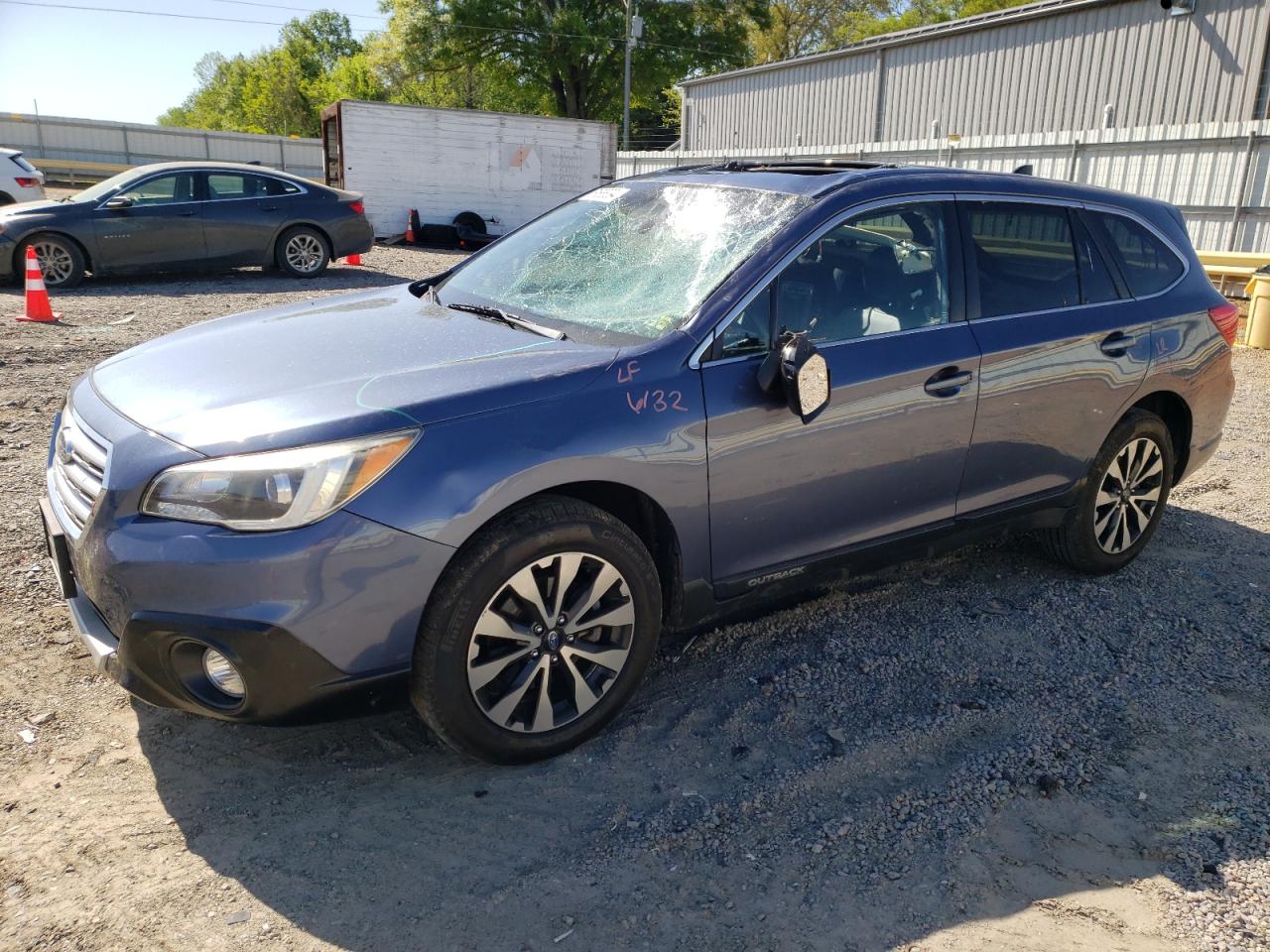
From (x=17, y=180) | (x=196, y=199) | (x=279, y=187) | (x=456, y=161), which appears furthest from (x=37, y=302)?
(x=456, y=161)

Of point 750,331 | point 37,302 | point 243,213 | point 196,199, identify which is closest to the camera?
point 750,331

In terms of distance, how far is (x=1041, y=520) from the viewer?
435cm

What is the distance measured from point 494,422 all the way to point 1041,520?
8.82 ft

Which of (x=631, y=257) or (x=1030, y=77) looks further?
(x=1030, y=77)

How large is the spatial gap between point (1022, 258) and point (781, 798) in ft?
8.01

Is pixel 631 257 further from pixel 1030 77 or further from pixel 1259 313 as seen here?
pixel 1030 77

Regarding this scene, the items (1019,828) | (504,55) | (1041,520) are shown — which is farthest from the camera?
(504,55)

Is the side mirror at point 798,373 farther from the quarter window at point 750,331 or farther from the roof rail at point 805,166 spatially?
the roof rail at point 805,166

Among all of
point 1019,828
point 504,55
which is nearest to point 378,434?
point 1019,828

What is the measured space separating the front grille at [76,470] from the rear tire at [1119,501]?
3.78 meters

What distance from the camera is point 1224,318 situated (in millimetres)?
4750

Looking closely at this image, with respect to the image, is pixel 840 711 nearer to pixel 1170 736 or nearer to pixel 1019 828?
pixel 1019 828

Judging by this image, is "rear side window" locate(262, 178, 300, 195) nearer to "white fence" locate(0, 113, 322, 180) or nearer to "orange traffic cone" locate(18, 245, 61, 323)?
"orange traffic cone" locate(18, 245, 61, 323)

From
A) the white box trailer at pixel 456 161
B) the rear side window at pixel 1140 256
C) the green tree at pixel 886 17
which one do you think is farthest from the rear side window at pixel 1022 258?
the green tree at pixel 886 17
